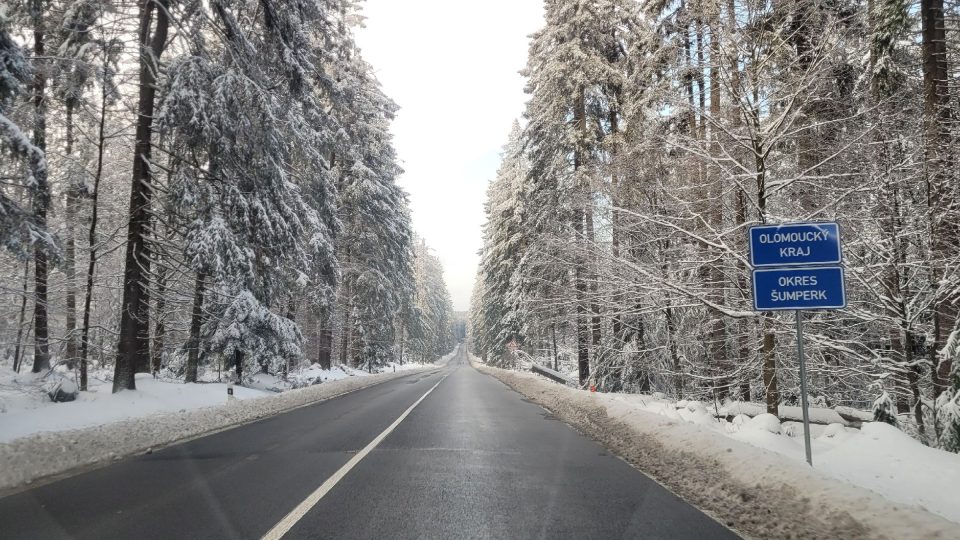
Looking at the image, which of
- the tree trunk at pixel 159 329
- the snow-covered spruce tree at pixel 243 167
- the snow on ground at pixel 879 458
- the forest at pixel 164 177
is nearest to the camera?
the snow on ground at pixel 879 458

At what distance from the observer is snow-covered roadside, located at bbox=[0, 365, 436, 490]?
242 inches

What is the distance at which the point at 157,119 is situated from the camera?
38.3 feet

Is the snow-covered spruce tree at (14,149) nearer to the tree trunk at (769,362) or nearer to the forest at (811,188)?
the forest at (811,188)

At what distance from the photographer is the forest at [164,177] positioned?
10410 millimetres

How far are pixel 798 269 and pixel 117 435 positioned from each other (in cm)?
974

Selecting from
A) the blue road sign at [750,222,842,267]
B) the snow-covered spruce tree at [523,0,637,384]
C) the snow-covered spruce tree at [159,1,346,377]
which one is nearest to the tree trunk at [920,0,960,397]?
the blue road sign at [750,222,842,267]


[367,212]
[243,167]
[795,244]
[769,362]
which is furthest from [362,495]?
[367,212]

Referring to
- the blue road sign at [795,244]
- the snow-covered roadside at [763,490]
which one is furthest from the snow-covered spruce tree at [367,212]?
the blue road sign at [795,244]

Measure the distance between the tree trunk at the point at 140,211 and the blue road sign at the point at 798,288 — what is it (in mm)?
12109

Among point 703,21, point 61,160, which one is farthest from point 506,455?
point 61,160

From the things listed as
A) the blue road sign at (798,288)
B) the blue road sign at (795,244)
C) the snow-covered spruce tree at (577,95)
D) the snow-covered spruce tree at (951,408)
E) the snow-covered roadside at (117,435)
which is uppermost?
the snow-covered spruce tree at (577,95)

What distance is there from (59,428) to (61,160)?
11.7 metres

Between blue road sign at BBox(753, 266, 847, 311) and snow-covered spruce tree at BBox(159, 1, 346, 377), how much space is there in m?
11.4

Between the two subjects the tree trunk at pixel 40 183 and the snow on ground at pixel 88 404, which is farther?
the snow on ground at pixel 88 404
